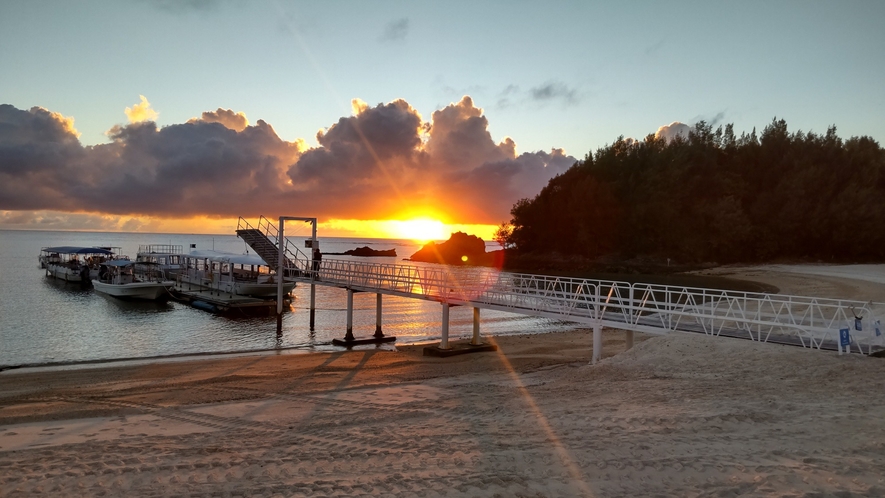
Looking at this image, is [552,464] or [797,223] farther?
[797,223]

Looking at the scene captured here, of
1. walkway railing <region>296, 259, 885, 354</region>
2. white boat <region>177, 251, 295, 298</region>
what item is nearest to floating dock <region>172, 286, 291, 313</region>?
white boat <region>177, 251, 295, 298</region>

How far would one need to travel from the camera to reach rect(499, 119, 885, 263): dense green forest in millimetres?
73812

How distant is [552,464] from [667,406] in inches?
145

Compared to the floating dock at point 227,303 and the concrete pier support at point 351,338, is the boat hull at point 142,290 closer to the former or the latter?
the floating dock at point 227,303

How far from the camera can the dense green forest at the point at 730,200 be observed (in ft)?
242

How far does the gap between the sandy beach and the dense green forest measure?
236 feet

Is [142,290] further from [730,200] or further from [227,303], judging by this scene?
[730,200]

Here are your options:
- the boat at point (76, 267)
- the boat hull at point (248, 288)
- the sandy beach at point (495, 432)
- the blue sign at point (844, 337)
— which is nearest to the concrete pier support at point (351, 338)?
the sandy beach at point (495, 432)

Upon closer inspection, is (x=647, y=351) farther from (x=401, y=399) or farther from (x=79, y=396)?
(x=79, y=396)

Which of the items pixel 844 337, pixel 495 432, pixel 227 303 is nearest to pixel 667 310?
pixel 844 337

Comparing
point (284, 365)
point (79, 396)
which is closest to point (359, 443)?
point (79, 396)

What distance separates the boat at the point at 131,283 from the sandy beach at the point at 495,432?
101 ft

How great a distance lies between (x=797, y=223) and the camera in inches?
2948

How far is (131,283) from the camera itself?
46.4 metres
